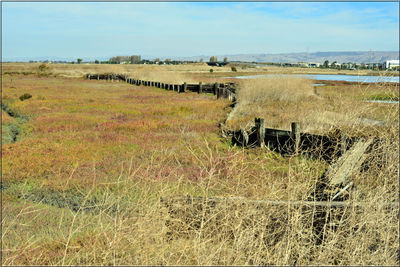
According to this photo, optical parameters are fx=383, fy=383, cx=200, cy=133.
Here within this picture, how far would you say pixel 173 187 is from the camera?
4605mm

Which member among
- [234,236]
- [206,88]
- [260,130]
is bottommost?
[234,236]

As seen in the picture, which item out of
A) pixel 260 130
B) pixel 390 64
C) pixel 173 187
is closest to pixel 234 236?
pixel 173 187

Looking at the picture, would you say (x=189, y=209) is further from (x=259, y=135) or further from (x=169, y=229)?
(x=259, y=135)

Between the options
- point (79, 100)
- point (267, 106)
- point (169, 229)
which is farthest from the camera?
point (79, 100)

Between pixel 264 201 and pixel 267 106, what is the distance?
17334mm

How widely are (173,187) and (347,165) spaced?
2.97m

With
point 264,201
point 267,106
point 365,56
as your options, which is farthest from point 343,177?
point 267,106

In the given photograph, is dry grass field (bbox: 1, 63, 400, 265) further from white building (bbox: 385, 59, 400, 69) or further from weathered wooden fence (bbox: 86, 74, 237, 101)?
weathered wooden fence (bbox: 86, 74, 237, 101)

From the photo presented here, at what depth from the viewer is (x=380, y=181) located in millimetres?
5512

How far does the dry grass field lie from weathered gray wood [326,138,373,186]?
0.72 ft

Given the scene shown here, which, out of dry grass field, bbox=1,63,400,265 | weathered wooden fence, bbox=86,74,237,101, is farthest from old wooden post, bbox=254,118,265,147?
weathered wooden fence, bbox=86,74,237,101

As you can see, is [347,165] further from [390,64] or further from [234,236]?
[390,64]

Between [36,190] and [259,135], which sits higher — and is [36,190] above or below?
below

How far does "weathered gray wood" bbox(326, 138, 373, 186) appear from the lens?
18.7 feet
